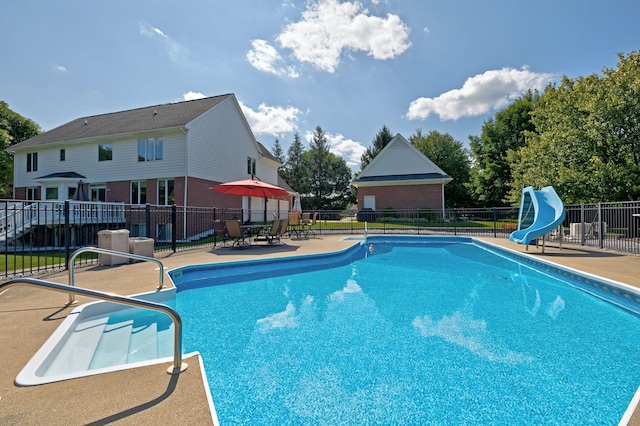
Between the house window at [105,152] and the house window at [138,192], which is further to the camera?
the house window at [105,152]

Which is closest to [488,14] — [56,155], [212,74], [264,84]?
[264,84]

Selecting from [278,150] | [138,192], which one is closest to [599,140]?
[138,192]

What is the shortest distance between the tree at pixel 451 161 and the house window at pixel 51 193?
127 ft

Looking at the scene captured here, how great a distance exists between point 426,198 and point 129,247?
23.0 meters

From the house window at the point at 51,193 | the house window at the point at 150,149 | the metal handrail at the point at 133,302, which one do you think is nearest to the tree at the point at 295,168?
the house window at the point at 150,149

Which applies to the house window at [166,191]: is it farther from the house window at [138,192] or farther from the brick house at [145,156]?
the house window at [138,192]

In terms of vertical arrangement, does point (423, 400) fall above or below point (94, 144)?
below

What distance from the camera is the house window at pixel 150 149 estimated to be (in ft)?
57.1

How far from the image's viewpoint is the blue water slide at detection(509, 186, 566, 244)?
32.4 ft

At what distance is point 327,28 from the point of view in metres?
13.4

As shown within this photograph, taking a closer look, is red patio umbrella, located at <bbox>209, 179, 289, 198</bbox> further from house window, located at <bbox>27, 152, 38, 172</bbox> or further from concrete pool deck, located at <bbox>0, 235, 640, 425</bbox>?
house window, located at <bbox>27, 152, 38, 172</bbox>

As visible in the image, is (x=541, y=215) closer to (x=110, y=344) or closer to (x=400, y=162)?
(x=110, y=344)

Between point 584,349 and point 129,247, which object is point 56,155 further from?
point 584,349

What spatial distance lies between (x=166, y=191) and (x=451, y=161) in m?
37.0
